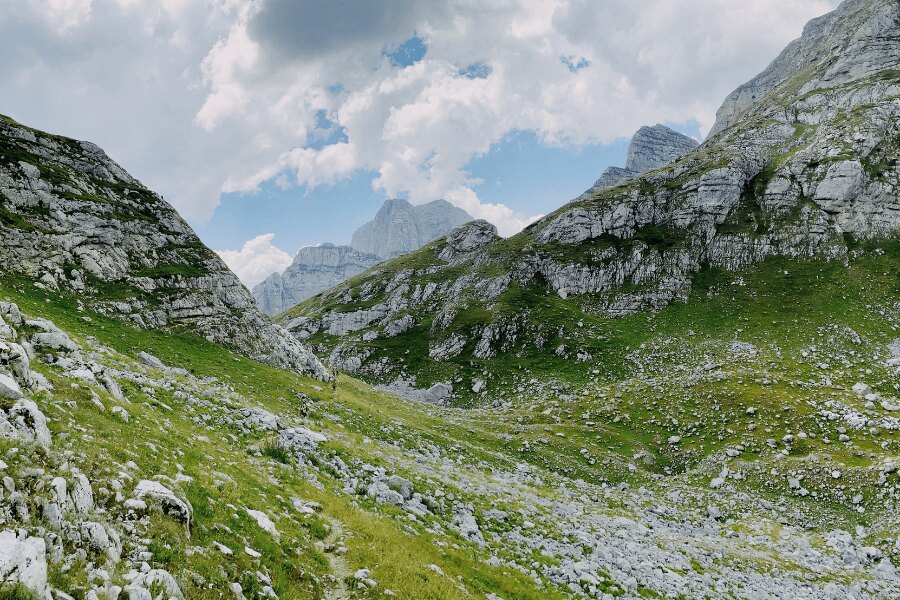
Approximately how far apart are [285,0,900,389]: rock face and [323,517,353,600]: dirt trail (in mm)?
63388

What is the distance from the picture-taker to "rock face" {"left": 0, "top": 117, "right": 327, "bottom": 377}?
42062 mm

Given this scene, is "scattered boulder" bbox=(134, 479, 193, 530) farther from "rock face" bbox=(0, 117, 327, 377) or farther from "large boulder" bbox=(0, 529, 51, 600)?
"rock face" bbox=(0, 117, 327, 377)

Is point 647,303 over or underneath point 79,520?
over

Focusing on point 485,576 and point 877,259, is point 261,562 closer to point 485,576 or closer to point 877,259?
point 485,576

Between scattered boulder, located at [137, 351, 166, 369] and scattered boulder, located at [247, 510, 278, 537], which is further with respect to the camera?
scattered boulder, located at [137, 351, 166, 369]

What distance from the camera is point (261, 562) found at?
11.2 meters

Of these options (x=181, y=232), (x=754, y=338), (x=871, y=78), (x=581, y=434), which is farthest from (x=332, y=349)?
(x=871, y=78)

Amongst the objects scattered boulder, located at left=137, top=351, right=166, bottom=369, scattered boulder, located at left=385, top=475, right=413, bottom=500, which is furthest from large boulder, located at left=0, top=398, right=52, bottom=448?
scattered boulder, located at left=137, top=351, right=166, bottom=369

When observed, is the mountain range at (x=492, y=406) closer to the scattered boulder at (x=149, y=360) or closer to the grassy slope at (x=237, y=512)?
the grassy slope at (x=237, y=512)

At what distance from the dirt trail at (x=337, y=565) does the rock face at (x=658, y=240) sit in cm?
6339

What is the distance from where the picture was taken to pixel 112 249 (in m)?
48.5

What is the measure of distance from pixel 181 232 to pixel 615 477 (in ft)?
209

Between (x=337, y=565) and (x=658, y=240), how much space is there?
10910cm

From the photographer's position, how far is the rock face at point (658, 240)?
296 feet
